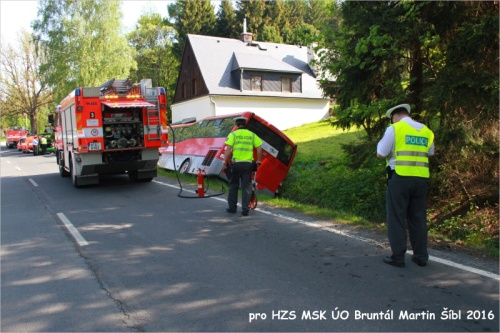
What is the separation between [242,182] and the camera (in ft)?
26.6

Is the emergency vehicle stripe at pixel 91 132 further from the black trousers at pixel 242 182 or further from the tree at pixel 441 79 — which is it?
the tree at pixel 441 79

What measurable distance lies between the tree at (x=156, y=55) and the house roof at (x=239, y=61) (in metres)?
20.2

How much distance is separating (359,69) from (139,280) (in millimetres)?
5832

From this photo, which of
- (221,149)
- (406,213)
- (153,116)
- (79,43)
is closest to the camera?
(406,213)

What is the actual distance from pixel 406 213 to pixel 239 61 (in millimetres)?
30093

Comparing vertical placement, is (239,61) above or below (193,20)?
below

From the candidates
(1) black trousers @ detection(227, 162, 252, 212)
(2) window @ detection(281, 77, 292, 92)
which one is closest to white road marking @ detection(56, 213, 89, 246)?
(1) black trousers @ detection(227, 162, 252, 212)

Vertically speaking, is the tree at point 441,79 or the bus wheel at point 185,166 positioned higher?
the tree at point 441,79

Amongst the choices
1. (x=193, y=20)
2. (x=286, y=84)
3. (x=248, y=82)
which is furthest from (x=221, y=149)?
(x=193, y=20)

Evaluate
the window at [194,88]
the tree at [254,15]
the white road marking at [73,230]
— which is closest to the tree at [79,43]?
the window at [194,88]

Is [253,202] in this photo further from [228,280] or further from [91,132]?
[91,132]

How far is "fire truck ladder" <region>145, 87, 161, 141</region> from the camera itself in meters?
12.4

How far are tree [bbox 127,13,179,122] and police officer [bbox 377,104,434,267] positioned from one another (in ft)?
173

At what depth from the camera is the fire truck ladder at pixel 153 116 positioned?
40.6ft
